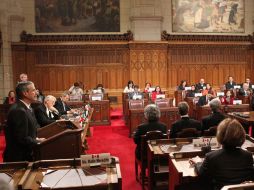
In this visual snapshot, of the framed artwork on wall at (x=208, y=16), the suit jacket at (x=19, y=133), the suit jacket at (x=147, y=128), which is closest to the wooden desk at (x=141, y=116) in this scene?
the suit jacket at (x=147, y=128)

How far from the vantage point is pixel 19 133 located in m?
3.96

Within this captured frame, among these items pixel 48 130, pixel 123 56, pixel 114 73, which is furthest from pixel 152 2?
pixel 48 130

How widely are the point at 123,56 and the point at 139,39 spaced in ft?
3.67

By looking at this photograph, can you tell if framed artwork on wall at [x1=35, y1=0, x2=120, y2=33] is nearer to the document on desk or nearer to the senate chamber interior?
the senate chamber interior

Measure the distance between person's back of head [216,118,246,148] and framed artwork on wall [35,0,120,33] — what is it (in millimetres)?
12876

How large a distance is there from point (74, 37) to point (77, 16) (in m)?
1.04

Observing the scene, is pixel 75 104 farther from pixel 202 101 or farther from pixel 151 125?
pixel 151 125

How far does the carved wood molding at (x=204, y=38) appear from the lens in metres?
15.4

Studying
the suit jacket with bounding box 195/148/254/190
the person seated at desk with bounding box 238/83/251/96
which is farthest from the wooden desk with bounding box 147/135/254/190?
the person seated at desk with bounding box 238/83/251/96

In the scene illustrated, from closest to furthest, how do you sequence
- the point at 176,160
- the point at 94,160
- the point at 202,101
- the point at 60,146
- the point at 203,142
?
the point at 94,160
the point at 176,160
the point at 203,142
the point at 60,146
the point at 202,101

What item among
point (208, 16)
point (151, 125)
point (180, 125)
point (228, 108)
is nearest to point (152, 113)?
point (151, 125)

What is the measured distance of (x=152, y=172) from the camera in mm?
4566

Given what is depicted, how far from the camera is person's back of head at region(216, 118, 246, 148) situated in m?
2.91

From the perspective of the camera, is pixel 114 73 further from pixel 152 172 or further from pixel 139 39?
pixel 152 172
